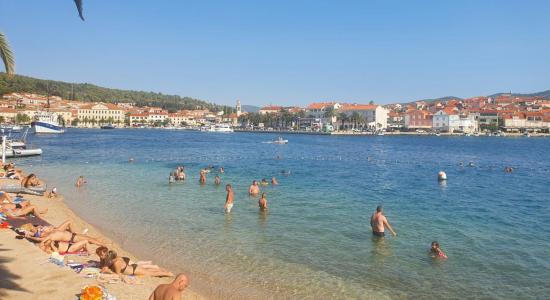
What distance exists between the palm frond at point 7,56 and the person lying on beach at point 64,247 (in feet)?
14.3

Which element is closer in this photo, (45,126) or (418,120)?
(45,126)

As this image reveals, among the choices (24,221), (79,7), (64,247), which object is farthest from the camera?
(24,221)

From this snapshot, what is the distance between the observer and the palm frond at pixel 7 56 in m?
7.43

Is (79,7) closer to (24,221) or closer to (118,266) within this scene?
(118,266)

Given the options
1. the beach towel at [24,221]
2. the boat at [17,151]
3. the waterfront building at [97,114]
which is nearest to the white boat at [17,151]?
the boat at [17,151]

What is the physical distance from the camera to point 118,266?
9125mm

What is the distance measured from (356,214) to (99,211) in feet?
33.0

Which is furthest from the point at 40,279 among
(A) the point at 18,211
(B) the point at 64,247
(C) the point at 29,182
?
(C) the point at 29,182

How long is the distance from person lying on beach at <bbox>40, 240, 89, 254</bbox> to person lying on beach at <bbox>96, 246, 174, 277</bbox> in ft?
5.01

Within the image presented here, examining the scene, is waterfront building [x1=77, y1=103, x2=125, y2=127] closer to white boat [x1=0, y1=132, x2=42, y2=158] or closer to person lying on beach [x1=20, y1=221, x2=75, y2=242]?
white boat [x1=0, y1=132, x2=42, y2=158]

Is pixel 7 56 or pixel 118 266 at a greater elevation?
pixel 7 56

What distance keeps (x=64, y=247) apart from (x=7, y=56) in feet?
16.1

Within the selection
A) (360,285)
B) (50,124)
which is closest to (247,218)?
(360,285)

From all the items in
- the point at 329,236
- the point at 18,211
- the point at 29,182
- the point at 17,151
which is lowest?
the point at 329,236
